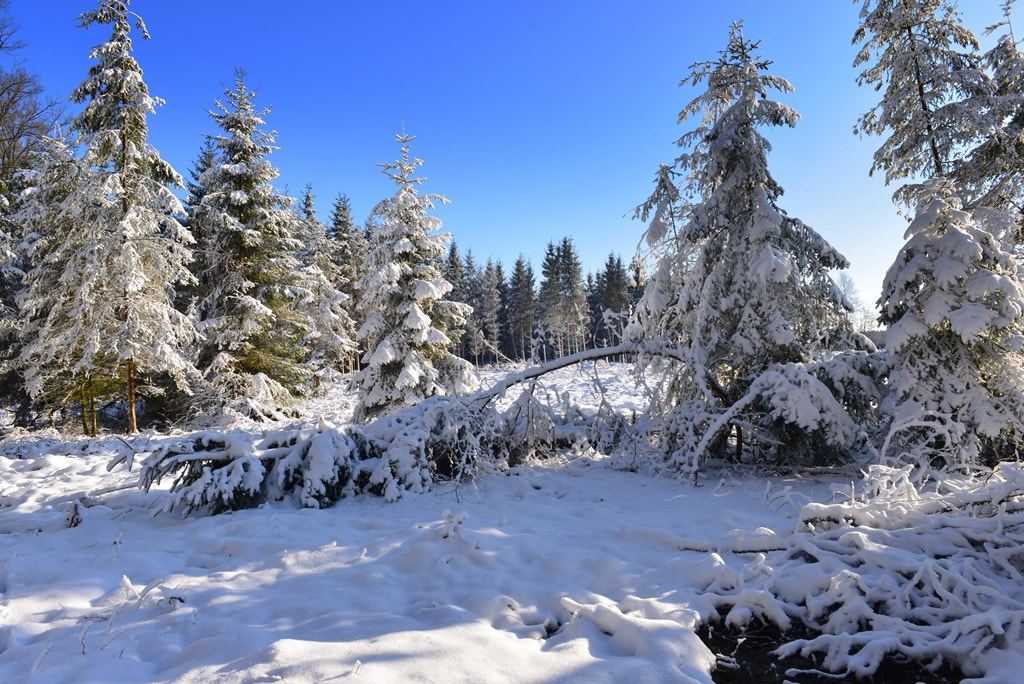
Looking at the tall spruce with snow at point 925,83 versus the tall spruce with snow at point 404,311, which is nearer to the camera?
the tall spruce with snow at point 925,83

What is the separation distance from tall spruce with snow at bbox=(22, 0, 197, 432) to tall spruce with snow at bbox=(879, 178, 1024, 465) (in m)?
16.0

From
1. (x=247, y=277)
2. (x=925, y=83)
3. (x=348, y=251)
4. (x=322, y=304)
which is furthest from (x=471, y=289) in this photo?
(x=925, y=83)

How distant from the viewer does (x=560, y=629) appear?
2.88 meters

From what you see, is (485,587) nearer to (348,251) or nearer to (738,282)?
(738,282)

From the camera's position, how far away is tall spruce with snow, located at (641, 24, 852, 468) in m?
6.79

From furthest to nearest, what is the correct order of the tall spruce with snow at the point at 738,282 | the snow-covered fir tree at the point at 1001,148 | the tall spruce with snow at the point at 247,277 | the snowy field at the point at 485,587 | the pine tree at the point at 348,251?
the pine tree at the point at 348,251 < the tall spruce with snow at the point at 247,277 < the snow-covered fir tree at the point at 1001,148 < the tall spruce with snow at the point at 738,282 < the snowy field at the point at 485,587

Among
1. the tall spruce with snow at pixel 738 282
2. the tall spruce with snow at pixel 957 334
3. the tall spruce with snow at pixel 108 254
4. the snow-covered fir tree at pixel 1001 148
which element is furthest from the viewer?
the tall spruce with snow at pixel 108 254

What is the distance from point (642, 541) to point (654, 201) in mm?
6217

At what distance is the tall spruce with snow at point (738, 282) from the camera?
22.3ft

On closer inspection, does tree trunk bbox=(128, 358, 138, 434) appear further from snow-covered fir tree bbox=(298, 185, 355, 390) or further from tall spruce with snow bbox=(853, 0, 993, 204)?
tall spruce with snow bbox=(853, 0, 993, 204)

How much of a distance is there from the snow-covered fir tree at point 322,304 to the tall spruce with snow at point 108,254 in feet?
21.0

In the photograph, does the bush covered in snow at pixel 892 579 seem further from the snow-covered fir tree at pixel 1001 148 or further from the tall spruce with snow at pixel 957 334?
the snow-covered fir tree at pixel 1001 148

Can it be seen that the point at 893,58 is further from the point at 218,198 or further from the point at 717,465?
the point at 218,198

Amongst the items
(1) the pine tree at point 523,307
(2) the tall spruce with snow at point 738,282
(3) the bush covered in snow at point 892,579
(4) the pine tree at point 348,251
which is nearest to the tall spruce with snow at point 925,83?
Answer: (2) the tall spruce with snow at point 738,282
